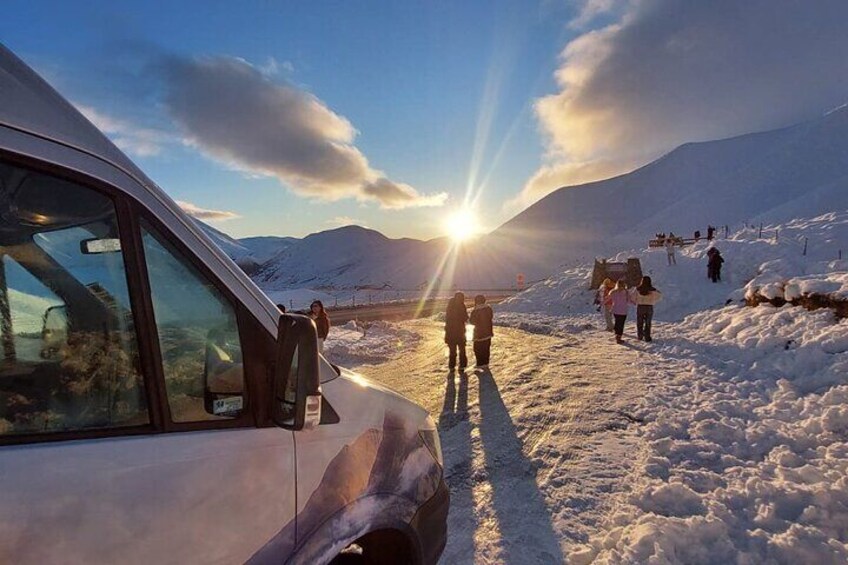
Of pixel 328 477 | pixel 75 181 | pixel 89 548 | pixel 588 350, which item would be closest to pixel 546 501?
pixel 328 477

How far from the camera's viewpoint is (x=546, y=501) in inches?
176

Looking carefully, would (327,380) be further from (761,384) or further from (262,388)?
(761,384)

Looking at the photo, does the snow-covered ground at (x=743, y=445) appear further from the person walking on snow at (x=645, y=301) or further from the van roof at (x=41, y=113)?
the van roof at (x=41, y=113)

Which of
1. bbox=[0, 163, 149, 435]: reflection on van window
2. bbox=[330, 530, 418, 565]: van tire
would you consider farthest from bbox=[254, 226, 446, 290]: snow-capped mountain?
bbox=[0, 163, 149, 435]: reflection on van window

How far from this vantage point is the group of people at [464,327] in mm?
10078

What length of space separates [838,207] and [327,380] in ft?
289

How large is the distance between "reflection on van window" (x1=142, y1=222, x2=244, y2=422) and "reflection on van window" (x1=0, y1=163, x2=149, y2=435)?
0.32 feet

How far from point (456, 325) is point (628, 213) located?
133 m

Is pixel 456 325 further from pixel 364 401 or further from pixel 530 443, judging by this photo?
pixel 364 401

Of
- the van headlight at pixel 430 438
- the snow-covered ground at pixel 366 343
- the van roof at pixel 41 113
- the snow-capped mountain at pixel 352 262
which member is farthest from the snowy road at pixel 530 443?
the snow-capped mountain at pixel 352 262

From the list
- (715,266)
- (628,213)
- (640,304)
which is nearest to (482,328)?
(640,304)

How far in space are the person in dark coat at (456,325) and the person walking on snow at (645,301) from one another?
4.97 meters

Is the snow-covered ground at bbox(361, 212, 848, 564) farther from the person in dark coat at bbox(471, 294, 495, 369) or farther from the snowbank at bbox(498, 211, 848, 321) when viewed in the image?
the snowbank at bbox(498, 211, 848, 321)

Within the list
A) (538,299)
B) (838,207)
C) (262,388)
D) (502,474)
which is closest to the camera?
(262,388)
